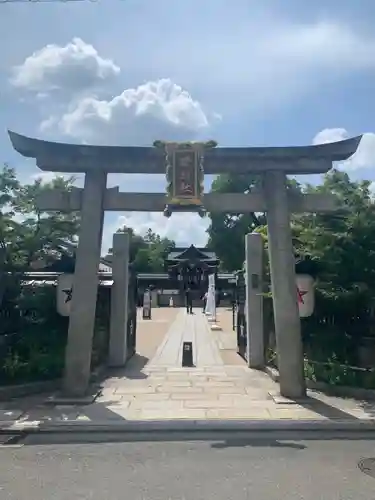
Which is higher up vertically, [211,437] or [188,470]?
[211,437]

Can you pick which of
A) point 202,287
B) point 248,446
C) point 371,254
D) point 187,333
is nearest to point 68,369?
point 248,446

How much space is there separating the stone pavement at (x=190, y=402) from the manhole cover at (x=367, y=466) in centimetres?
213

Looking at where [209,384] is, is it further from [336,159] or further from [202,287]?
[202,287]

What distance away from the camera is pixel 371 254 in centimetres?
1173

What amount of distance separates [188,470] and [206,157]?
6.69 meters

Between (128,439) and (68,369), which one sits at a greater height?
(68,369)

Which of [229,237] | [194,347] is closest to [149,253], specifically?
[229,237]

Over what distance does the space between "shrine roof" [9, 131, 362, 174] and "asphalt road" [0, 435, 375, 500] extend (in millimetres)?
5523

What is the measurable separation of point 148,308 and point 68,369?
2383 cm

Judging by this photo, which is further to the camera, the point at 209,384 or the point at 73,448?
the point at 209,384

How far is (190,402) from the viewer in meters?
10.5

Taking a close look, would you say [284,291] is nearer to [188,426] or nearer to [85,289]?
[188,426]

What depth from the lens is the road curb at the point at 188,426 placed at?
8539 mm

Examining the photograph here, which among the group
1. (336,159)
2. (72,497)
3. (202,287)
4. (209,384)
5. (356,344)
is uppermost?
(202,287)
